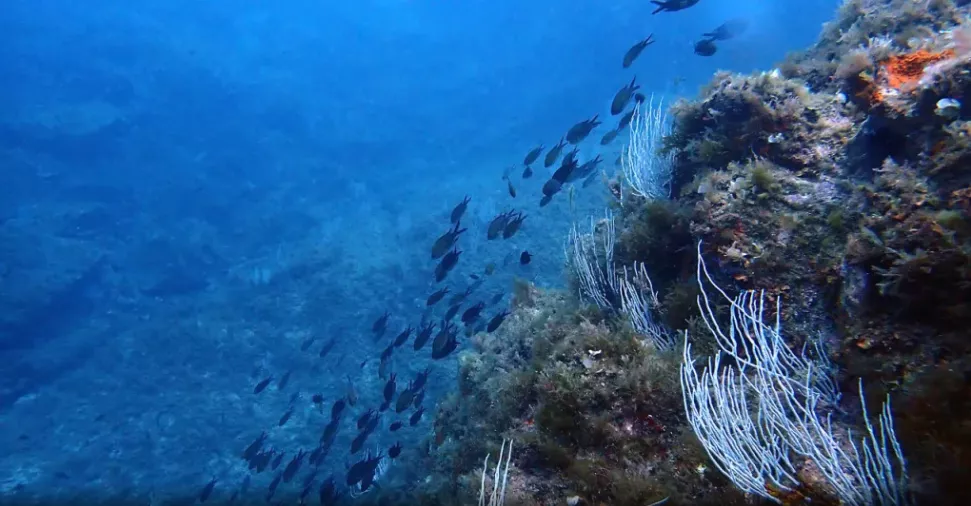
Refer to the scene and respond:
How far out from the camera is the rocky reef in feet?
7.42

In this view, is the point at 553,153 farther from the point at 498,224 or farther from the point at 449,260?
the point at 449,260

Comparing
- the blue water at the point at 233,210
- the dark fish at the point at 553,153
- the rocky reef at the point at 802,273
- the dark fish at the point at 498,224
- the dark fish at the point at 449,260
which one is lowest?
the rocky reef at the point at 802,273

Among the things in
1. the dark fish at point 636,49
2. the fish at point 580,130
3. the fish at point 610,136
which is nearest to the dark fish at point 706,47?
the dark fish at point 636,49

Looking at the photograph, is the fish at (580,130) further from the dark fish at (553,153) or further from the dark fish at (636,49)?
the dark fish at (636,49)

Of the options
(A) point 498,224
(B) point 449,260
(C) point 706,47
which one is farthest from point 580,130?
(B) point 449,260

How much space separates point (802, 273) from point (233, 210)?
3113cm

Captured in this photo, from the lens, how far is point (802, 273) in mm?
3193

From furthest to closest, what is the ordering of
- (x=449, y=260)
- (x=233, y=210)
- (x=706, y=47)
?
1. (x=233, y=210)
2. (x=706, y=47)
3. (x=449, y=260)

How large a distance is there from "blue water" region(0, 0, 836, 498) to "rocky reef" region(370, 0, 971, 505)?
251 inches

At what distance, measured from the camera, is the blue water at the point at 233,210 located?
1428cm

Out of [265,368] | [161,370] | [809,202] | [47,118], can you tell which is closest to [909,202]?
[809,202]

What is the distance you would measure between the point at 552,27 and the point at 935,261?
60266 millimetres

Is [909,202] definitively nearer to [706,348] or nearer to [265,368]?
[706,348]

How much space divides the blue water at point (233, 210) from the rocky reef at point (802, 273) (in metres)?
6.39
